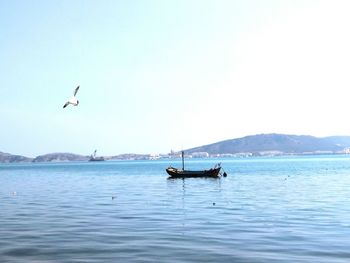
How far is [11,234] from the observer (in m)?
31.7

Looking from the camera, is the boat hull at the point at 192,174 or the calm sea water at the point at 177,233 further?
the boat hull at the point at 192,174

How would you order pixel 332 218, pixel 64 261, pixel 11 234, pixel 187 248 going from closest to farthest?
1. pixel 64 261
2. pixel 187 248
3. pixel 11 234
4. pixel 332 218

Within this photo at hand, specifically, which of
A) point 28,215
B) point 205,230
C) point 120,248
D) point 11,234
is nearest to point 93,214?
point 28,215

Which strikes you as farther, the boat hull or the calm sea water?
the boat hull

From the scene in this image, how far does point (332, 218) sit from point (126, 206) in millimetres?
22304

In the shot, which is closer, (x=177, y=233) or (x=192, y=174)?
(x=177, y=233)

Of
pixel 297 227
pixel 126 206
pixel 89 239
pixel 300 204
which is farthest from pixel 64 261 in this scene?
pixel 300 204

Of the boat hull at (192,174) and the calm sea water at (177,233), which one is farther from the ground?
the boat hull at (192,174)

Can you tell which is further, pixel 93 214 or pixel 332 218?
pixel 93 214

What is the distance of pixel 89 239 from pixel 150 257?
656 centimetres

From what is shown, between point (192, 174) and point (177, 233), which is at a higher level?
point (192, 174)

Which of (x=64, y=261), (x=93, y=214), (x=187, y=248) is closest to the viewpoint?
(x=64, y=261)

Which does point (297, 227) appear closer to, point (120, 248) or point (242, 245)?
point (242, 245)

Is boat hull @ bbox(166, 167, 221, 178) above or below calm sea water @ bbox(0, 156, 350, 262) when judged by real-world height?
above
